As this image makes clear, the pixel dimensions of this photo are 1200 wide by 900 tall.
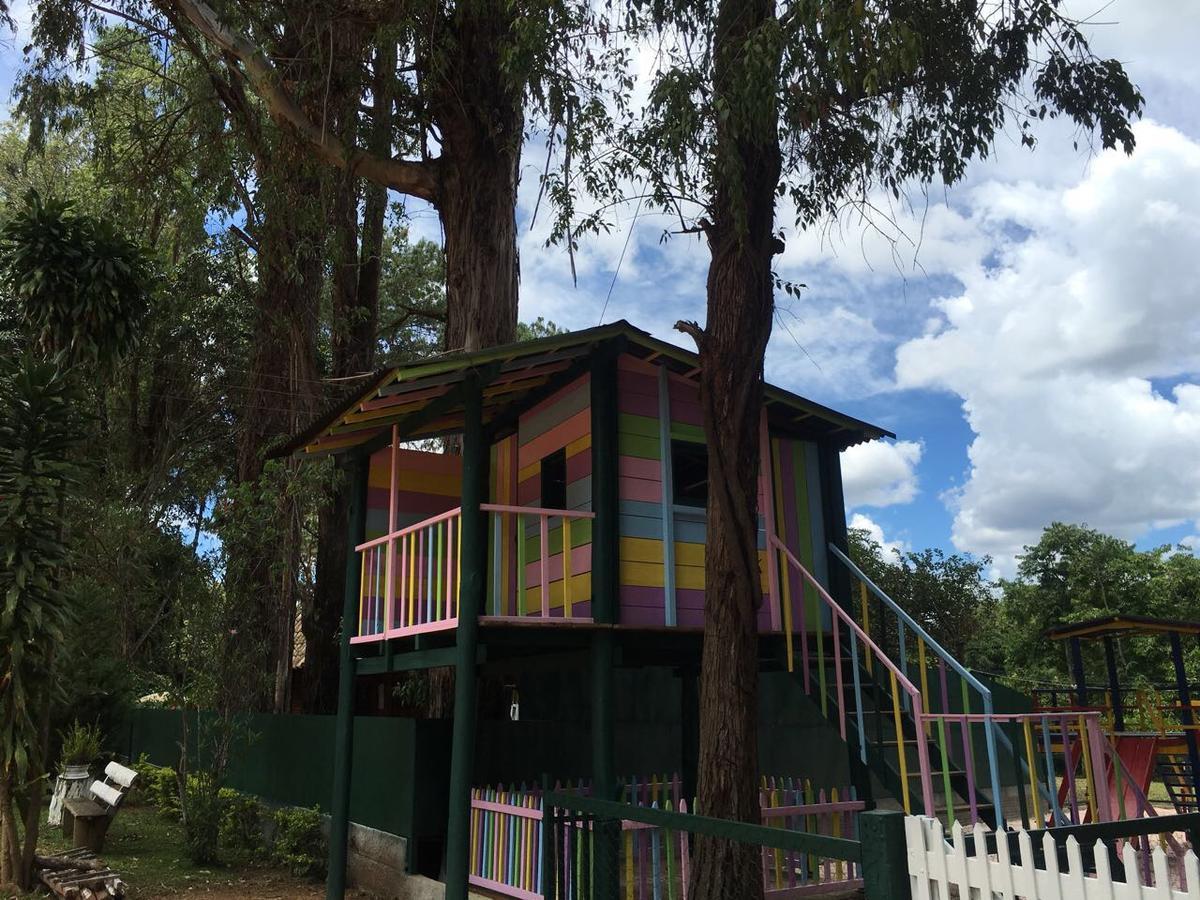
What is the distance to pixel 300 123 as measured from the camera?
45.6 feet

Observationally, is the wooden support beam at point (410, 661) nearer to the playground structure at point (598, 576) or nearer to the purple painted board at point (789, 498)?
the playground structure at point (598, 576)

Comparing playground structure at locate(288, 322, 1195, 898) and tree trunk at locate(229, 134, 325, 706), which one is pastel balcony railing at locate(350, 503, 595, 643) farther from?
tree trunk at locate(229, 134, 325, 706)

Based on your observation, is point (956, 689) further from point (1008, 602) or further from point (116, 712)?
point (1008, 602)

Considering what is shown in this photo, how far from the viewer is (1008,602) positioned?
35812mm

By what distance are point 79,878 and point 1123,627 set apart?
12899mm

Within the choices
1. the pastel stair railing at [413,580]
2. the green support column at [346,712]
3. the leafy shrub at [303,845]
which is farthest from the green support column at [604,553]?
the leafy shrub at [303,845]

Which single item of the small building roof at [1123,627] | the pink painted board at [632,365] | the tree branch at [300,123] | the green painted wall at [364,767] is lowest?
the green painted wall at [364,767]

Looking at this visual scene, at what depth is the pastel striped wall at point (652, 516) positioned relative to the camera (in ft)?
29.2

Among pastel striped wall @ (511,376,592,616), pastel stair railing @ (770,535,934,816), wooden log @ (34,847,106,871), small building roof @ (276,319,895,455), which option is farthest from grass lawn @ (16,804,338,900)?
pastel stair railing @ (770,535,934,816)

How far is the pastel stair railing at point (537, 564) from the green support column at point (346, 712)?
1.51 m

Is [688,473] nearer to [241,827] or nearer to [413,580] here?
[413,580]

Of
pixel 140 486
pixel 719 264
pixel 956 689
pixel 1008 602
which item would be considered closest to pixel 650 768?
pixel 956 689

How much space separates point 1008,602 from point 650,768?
89.0ft

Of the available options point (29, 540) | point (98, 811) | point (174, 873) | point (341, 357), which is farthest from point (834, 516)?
point (341, 357)
